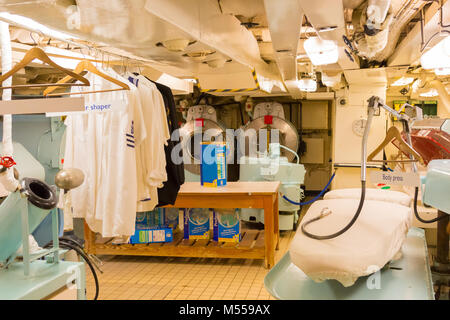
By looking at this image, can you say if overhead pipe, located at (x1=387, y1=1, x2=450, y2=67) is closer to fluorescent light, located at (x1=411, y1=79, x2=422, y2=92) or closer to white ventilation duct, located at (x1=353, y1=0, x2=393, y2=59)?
white ventilation duct, located at (x1=353, y1=0, x2=393, y2=59)

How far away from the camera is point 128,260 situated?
4.72 m

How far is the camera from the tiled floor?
366 centimetres

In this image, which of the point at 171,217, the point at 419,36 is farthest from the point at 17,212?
the point at 419,36

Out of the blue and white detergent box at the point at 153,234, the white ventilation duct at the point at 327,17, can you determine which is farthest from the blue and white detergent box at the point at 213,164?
the white ventilation duct at the point at 327,17

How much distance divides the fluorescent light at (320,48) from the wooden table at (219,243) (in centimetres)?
147

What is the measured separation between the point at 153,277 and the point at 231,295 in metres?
0.97

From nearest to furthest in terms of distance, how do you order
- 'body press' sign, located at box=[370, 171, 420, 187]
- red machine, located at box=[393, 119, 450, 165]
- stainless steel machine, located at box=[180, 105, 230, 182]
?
'body press' sign, located at box=[370, 171, 420, 187]
red machine, located at box=[393, 119, 450, 165]
stainless steel machine, located at box=[180, 105, 230, 182]

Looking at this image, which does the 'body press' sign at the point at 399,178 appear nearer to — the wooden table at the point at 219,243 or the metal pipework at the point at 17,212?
the metal pipework at the point at 17,212

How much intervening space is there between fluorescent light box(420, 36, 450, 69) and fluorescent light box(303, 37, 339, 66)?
836mm

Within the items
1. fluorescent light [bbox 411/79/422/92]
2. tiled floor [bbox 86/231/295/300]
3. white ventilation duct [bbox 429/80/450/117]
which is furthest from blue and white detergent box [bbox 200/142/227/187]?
white ventilation duct [bbox 429/80/450/117]

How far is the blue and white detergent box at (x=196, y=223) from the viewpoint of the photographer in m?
4.72

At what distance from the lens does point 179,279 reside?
406cm

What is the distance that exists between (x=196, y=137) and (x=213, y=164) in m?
3.71

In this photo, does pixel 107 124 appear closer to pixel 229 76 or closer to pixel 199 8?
pixel 199 8
